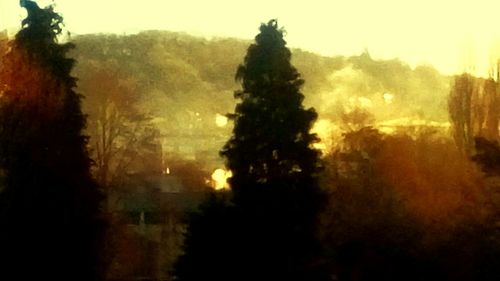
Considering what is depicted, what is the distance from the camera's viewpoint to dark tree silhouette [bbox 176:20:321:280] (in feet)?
38.9

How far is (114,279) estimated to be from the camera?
1534 cm

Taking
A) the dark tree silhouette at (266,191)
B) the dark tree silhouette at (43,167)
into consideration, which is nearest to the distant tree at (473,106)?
the dark tree silhouette at (266,191)

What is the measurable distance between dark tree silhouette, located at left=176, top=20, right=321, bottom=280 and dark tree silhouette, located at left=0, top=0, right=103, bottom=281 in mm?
1911

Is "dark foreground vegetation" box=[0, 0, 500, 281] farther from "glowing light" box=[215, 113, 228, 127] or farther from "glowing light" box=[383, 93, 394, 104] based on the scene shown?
"glowing light" box=[383, 93, 394, 104]

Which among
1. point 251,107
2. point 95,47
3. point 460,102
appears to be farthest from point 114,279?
point 460,102

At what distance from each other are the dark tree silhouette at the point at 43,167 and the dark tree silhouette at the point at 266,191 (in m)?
1.91

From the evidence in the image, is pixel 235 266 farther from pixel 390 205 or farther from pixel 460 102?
pixel 460 102

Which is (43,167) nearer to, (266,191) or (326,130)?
(266,191)

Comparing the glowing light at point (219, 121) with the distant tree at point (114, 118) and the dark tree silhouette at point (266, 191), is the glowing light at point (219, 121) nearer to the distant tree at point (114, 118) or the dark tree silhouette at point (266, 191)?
the distant tree at point (114, 118)

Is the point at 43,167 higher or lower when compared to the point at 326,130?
lower

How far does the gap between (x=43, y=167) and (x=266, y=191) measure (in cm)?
316

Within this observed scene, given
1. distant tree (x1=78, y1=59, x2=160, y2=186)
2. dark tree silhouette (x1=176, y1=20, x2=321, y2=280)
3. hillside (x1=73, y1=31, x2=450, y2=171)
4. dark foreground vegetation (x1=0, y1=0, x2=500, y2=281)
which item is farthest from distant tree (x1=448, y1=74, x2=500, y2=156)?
dark tree silhouette (x1=176, y1=20, x2=321, y2=280)

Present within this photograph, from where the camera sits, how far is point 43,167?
1306cm

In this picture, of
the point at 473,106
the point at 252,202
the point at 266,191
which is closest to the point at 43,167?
the point at 252,202
